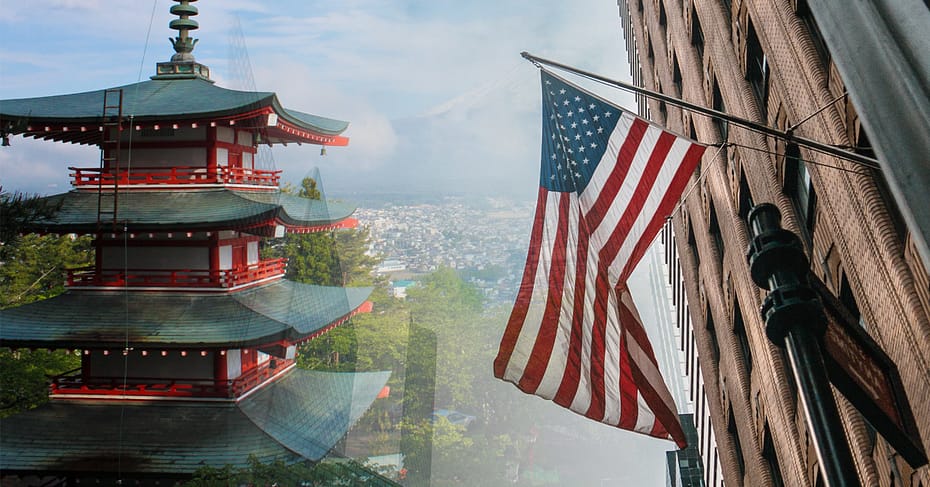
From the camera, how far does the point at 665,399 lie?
5.14 meters

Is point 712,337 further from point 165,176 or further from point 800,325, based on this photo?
point 165,176

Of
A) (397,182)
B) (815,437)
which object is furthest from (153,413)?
(397,182)

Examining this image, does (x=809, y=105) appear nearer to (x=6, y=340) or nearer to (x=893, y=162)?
(x=893, y=162)

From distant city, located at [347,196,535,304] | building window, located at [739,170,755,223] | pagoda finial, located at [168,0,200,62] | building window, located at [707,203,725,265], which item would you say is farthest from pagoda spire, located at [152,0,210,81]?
distant city, located at [347,196,535,304]

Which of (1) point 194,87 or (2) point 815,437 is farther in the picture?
(1) point 194,87

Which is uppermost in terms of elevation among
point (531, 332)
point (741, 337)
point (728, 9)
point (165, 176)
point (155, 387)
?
point (165, 176)

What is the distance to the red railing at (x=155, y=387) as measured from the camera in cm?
1511

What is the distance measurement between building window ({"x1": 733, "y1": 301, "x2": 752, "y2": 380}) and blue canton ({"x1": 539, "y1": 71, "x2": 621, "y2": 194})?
142 inches

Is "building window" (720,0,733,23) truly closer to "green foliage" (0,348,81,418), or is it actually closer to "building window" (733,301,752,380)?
"building window" (733,301,752,380)

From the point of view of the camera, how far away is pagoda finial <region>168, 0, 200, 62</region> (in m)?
18.4

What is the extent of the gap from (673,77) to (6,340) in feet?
→ 47.3

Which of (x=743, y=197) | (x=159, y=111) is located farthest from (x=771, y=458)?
(x=159, y=111)

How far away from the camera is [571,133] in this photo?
5395mm

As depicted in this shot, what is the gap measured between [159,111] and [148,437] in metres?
7.14
